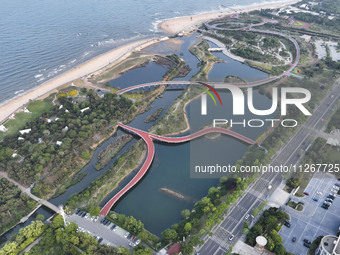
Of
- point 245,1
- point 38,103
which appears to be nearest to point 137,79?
point 38,103

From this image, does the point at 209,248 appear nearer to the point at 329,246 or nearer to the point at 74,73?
the point at 329,246

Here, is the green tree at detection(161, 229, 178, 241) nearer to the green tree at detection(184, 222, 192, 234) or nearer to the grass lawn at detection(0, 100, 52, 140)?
the green tree at detection(184, 222, 192, 234)

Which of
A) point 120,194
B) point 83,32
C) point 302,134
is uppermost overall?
point 83,32

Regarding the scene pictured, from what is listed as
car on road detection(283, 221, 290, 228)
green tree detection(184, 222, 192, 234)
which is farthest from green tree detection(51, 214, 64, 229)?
car on road detection(283, 221, 290, 228)

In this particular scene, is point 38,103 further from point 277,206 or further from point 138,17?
point 138,17

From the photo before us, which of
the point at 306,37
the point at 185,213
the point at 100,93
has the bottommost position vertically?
the point at 185,213

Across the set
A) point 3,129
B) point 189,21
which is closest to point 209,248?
point 3,129
